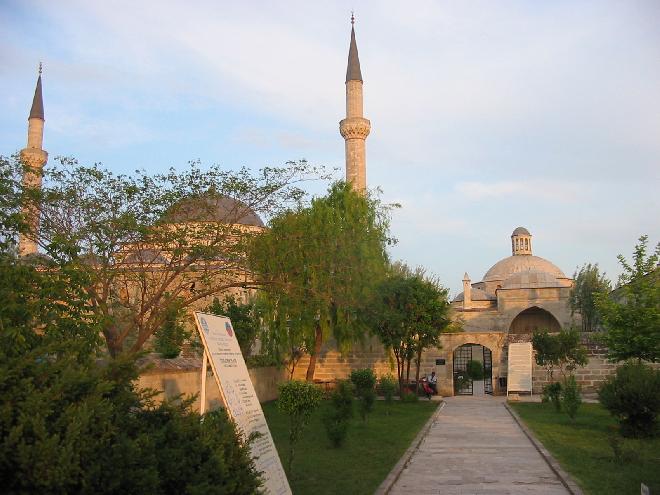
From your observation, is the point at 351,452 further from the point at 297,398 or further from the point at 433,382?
the point at 433,382

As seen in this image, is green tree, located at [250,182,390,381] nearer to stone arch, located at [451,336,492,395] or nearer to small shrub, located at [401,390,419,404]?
small shrub, located at [401,390,419,404]

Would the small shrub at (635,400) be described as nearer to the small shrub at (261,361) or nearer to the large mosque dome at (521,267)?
the small shrub at (261,361)

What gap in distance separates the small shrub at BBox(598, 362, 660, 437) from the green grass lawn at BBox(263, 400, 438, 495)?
A: 148 inches

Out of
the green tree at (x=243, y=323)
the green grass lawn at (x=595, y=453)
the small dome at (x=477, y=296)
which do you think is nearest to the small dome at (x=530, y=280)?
the small dome at (x=477, y=296)

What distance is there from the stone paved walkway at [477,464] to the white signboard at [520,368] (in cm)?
783

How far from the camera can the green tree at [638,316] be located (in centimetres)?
1377

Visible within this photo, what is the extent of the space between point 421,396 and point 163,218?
14106mm

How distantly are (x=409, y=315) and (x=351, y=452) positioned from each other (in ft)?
35.9

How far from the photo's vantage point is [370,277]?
17.1 metres

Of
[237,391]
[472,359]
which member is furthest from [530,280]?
[237,391]

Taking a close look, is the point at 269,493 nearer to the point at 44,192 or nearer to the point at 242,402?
the point at 242,402

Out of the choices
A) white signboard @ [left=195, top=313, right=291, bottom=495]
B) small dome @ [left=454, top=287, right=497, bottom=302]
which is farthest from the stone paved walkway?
small dome @ [left=454, top=287, right=497, bottom=302]

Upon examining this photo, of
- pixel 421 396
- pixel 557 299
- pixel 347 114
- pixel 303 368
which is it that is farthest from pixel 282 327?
pixel 557 299

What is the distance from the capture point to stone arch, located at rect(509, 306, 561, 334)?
44.9 metres
